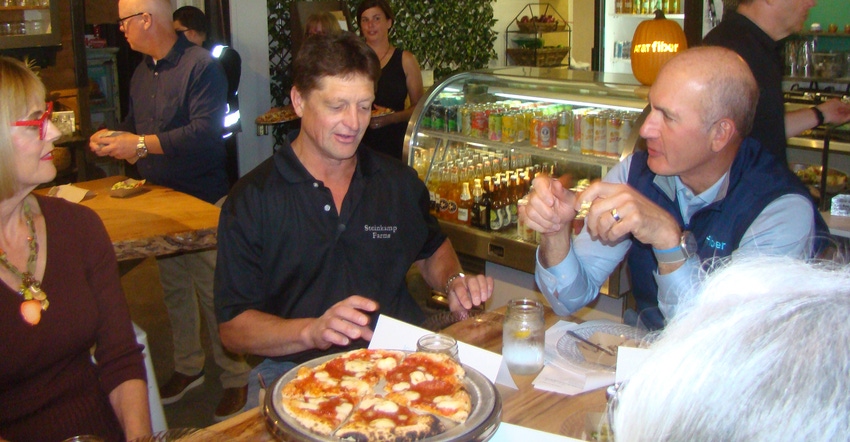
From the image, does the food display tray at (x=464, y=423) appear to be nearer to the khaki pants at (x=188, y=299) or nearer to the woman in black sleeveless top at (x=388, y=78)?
the khaki pants at (x=188, y=299)

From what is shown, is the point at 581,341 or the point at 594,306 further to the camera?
the point at 594,306

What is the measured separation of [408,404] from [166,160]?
3.09 m

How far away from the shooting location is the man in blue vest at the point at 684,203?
196cm

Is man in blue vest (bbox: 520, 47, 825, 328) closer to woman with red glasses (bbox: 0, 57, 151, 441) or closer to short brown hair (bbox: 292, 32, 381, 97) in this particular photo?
short brown hair (bbox: 292, 32, 381, 97)

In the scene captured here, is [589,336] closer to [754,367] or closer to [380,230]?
[380,230]

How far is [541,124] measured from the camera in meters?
3.99

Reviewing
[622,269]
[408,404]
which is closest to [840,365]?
[408,404]

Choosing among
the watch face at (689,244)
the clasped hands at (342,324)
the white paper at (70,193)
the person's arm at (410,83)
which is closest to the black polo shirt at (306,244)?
the clasped hands at (342,324)

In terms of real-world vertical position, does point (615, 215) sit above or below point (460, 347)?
above

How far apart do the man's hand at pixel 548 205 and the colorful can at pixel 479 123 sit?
2.24 meters

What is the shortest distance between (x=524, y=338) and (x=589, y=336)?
0.25 metres

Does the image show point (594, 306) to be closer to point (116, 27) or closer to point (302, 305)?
point (302, 305)

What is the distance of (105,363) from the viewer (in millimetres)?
2170

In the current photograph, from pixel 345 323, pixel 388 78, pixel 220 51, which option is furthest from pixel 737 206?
pixel 220 51
